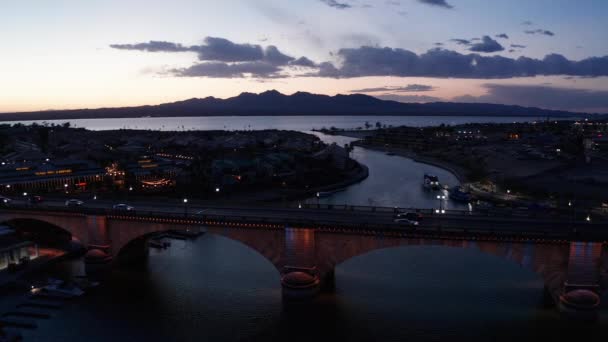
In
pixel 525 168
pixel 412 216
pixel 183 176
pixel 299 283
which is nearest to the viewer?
pixel 299 283

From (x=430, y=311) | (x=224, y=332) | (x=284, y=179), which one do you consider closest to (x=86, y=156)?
(x=284, y=179)

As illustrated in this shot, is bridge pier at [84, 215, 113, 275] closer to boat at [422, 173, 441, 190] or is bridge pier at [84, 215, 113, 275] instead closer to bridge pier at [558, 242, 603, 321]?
bridge pier at [558, 242, 603, 321]

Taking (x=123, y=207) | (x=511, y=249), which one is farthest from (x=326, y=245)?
(x=123, y=207)

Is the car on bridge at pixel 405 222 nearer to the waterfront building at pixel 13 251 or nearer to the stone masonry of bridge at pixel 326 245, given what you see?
the stone masonry of bridge at pixel 326 245

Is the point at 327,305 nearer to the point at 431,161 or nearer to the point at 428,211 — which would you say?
the point at 428,211

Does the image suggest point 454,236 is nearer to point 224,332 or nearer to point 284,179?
point 224,332
